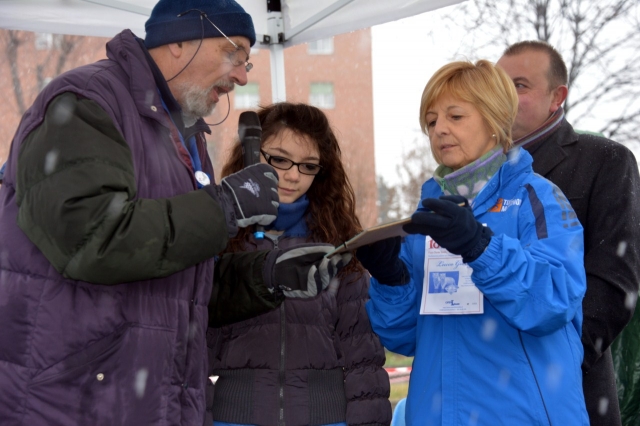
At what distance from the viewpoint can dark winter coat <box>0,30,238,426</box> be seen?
1.89m

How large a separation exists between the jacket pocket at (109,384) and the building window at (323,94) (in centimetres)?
2025

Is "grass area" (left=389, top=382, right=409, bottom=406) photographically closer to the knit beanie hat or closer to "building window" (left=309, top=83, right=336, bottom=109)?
the knit beanie hat

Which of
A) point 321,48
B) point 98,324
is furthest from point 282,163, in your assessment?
point 321,48

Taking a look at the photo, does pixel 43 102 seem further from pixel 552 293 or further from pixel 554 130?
pixel 554 130

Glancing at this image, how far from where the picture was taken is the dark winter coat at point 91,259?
189 centimetres

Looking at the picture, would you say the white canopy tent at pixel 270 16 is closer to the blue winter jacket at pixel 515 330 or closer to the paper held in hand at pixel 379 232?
the blue winter jacket at pixel 515 330

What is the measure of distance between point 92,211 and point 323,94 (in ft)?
68.3

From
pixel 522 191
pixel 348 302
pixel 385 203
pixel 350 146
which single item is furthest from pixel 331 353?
pixel 350 146

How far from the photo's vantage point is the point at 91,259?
1864mm

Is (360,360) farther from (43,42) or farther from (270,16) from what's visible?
(43,42)

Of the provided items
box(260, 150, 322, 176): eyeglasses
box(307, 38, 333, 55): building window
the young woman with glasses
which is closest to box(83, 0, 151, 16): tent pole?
the young woman with glasses

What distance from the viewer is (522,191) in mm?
2379

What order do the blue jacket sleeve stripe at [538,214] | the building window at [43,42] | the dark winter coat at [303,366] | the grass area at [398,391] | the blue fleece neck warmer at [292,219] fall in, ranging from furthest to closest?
the building window at [43,42], the grass area at [398,391], the blue fleece neck warmer at [292,219], the dark winter coat at [303,366], the blue jacket sleeve stripe at [538,214]

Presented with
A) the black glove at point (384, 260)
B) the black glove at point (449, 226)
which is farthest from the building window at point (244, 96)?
the black glove at point (449, 226)
